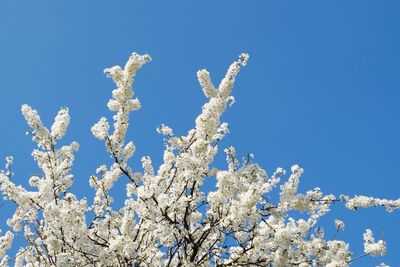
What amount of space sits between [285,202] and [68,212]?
370 centimetres

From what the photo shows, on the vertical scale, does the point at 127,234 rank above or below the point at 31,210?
below

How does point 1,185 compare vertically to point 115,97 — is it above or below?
below

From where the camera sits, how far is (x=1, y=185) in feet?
34.1

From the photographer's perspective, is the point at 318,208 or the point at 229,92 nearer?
the point at 229,92

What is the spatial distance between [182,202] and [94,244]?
1864 millimetres

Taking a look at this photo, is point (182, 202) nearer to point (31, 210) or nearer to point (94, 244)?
point (94, 244)

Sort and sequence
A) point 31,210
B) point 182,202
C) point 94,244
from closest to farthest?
point 182,202
point 94,244
point 31,210

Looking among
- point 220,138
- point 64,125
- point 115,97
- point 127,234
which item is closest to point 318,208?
point 220,138

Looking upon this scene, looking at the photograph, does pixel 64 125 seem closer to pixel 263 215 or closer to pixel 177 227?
pixel 177 227

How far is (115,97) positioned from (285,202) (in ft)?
12.9

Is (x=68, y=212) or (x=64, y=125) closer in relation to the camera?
(x=68, y=212)

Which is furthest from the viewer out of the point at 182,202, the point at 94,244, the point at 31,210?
the point at 31,210

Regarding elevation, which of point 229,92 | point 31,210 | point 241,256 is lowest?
point 241,256

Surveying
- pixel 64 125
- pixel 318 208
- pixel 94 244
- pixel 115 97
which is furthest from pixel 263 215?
pixel 64 125
